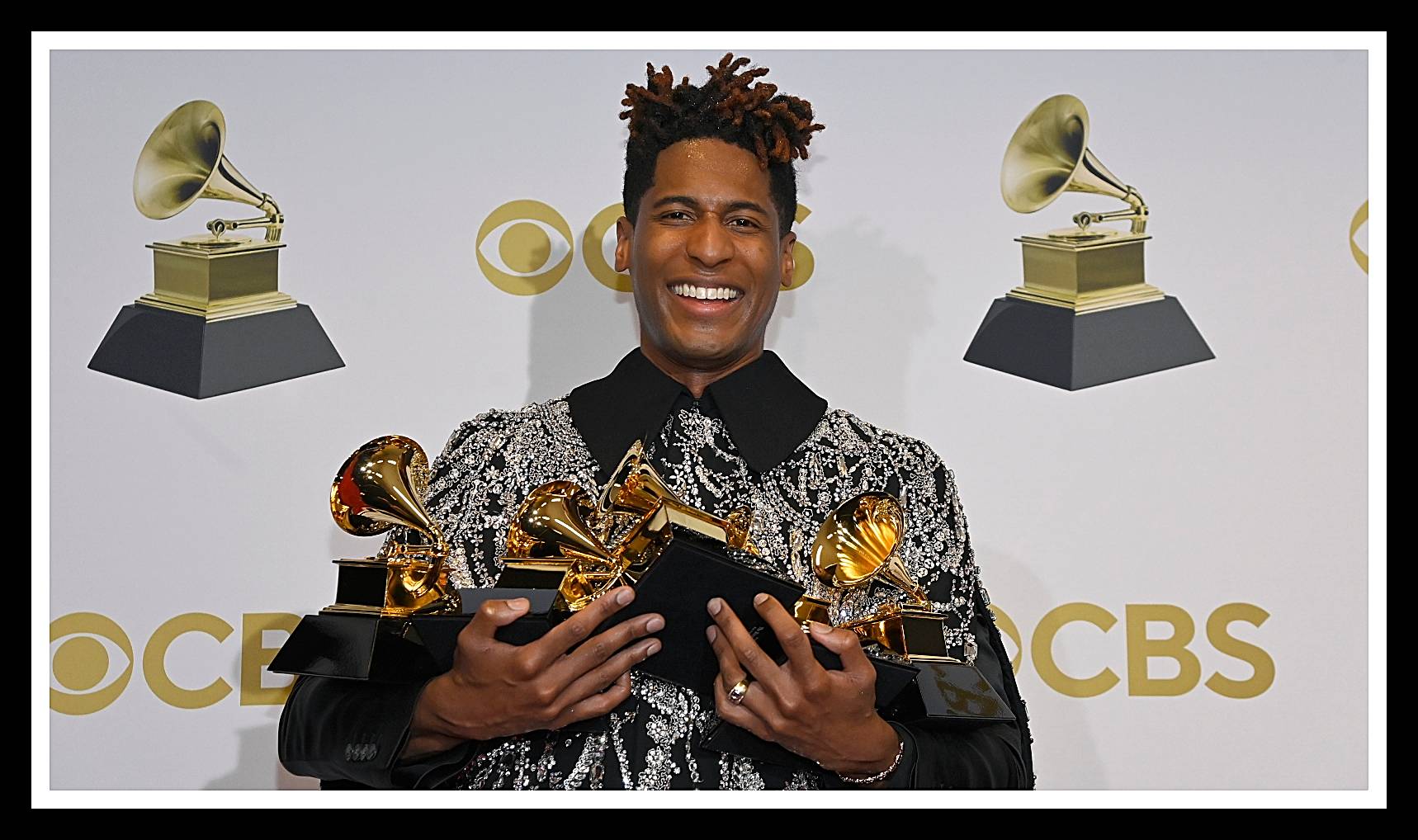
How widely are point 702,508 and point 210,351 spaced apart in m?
0.91

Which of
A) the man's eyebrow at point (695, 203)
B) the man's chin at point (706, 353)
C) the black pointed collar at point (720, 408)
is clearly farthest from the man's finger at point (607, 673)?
the man's eyebrow at point (695, 203)

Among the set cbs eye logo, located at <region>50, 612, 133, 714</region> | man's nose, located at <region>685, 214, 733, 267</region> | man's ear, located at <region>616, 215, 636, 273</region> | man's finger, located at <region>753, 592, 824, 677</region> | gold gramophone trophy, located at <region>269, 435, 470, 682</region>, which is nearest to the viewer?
man's finger, located at <region>753, 592, 824, 677</region>

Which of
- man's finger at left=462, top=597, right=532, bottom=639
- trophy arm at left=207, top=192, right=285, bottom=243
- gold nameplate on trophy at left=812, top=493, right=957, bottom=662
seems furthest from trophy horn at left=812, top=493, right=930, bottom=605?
trophy arm at left=207, top=192, right=285, bottom=243

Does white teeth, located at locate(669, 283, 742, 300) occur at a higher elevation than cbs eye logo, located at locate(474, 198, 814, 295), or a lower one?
lower

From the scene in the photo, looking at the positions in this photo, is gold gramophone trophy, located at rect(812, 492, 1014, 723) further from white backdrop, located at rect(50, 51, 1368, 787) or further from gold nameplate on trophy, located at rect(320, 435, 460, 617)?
white backdrop, located at rect(50, 51, 1368, 787)

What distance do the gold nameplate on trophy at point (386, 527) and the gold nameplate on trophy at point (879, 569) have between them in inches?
16.3

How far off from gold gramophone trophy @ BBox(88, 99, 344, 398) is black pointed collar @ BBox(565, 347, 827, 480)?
588 mm

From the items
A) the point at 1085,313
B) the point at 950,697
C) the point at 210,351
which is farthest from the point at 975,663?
the point at 210,351

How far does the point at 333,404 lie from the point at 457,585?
620 millimetres

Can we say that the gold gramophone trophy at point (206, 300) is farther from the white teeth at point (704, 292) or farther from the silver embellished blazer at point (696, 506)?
the white teeth at point (704, 292)

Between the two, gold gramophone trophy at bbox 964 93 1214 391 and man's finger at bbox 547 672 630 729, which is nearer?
man's finger at bbox 547 672 630 729

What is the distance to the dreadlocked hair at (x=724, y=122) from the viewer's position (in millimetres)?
1952

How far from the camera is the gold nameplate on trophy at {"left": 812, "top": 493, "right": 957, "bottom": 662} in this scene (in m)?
1.62

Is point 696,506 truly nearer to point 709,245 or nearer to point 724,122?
point 709,245
